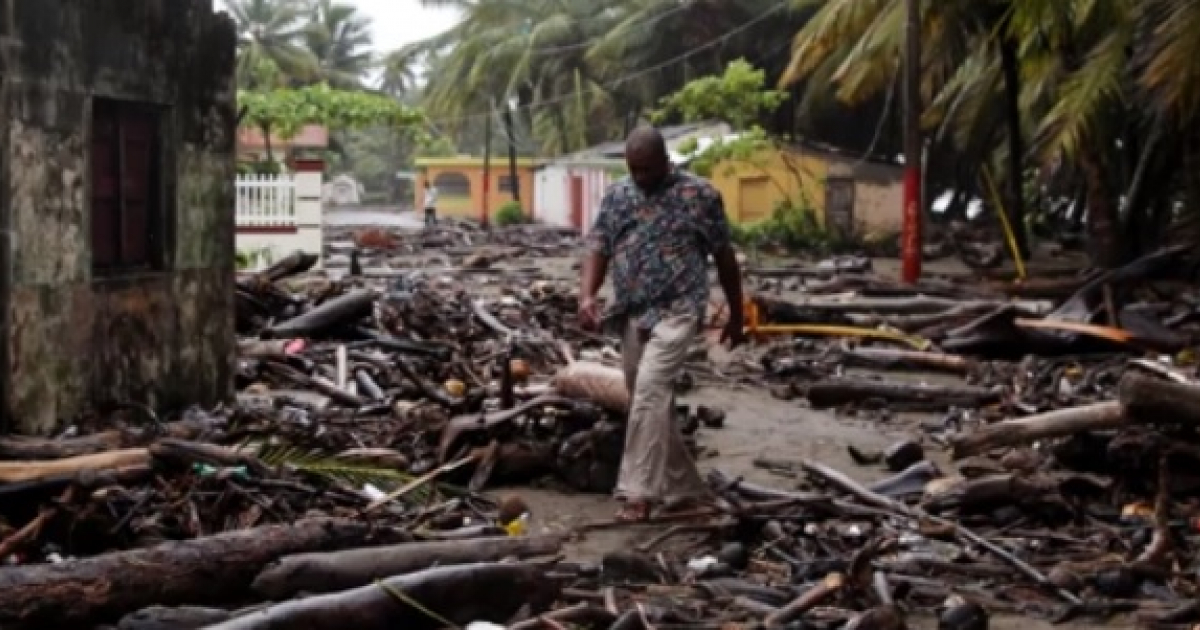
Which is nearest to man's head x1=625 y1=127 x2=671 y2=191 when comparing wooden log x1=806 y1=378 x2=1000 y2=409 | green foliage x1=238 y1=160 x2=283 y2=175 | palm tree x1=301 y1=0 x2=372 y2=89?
wooden log x1=806 y1=378 x2=1000 y2=409

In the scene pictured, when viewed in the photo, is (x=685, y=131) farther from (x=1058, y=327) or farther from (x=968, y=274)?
(x=1058, y=327)

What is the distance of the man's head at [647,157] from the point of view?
7.67 metres

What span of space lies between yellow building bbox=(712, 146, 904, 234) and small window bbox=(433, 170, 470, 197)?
33339 mm

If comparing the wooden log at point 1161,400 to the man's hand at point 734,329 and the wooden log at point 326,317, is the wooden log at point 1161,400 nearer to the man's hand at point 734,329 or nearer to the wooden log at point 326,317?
the man's hand at point 734,329

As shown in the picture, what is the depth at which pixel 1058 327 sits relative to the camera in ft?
46.6

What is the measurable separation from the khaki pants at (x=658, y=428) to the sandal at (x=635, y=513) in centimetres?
3

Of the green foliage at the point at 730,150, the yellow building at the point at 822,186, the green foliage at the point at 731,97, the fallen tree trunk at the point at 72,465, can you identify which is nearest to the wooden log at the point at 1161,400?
the fallen tree trunk at the point at 72,465

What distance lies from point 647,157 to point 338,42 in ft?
230

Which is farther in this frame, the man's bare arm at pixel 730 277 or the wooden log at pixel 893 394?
the wooden log at pixel 893 394

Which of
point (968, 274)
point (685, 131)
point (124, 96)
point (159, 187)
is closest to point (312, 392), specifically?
point (159, 187)

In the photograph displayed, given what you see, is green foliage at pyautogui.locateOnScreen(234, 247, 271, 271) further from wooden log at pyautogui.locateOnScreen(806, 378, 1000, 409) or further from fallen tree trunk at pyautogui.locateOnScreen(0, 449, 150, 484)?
fallen tree trunk at pyautogui.locateOnScreen(0, 449, 150, 484)

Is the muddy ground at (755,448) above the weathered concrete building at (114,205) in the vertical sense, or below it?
below

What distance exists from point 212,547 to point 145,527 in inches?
35.9

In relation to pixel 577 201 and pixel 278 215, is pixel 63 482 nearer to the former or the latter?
pixel 278 215
